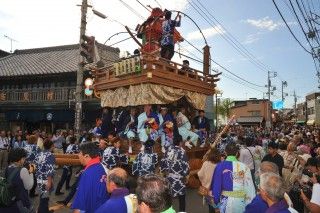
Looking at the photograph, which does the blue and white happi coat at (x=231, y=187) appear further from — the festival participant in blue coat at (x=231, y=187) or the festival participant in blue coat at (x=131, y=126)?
the festival participant in blue coat at (x=131, y=126)

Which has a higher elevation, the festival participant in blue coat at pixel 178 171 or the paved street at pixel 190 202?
the festival participant in blue coat at pixel 178 171

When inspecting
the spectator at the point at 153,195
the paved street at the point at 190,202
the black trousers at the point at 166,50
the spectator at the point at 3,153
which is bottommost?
the paved street at the point at 190,202

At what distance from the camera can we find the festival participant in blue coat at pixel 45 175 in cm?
742

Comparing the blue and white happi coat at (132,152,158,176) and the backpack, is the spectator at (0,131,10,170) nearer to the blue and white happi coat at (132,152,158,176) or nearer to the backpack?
the blue and white happi coat at (132,152,158,176)

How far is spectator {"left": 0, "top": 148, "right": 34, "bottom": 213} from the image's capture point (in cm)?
471

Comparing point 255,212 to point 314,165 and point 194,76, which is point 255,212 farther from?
point 194,76

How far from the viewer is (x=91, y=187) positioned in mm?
4281

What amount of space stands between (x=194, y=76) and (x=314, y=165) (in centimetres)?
823

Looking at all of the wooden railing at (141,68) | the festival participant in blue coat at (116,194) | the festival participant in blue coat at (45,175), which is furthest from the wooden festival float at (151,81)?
the festival participant in blue coat at (116,194)

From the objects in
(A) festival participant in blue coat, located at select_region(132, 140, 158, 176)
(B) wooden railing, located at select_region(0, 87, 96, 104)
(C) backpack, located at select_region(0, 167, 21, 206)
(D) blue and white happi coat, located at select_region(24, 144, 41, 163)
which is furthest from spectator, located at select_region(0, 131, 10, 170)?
(C) backpack, located at select_region(0, 167, 21, 206)

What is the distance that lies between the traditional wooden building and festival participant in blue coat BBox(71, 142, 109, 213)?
59.2 ft

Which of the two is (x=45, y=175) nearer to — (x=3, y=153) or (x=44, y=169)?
(x=44, y=169)

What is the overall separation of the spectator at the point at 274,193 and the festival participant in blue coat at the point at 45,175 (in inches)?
219

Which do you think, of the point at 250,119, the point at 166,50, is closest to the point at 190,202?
the point at 166,50
